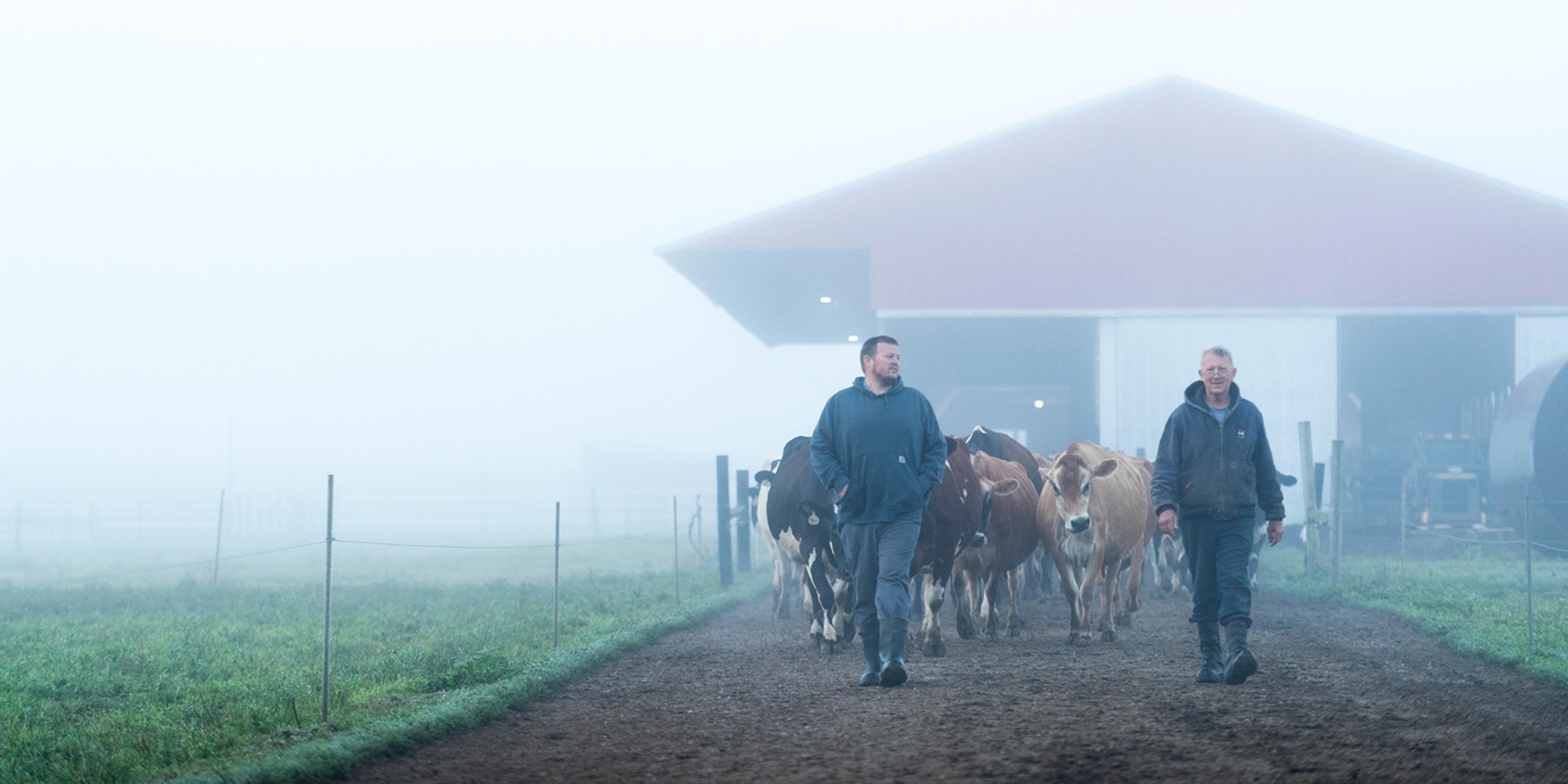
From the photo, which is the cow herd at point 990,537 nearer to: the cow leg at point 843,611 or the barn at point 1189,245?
the cow leg at point 843,611

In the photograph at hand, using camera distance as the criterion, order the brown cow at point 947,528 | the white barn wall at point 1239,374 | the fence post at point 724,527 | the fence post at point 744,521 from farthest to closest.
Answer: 1. the white barn wall at point 1239,374
2. the fence post at point 744,521
3. the fence post at point 724,527
4. the brown cow at point 947,528

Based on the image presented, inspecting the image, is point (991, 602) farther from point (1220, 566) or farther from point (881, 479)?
point (881, 479)

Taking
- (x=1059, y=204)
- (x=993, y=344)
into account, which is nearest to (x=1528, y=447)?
(x=1059, y=204)

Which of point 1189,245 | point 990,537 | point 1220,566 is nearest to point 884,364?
point 1220,566

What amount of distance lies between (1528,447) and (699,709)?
19.8 meters

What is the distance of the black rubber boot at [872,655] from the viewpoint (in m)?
8.19

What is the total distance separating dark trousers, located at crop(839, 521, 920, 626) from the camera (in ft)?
26.8

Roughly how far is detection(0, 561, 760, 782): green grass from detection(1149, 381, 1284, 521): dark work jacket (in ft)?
Answer: 13.5

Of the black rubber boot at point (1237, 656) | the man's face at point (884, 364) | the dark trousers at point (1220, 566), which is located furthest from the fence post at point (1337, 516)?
the man's face at point (884, 364)

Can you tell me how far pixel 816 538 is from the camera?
1027 centimetres

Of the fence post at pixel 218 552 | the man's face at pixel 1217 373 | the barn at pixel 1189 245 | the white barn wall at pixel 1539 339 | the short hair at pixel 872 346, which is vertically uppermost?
the barn at pixel 1189 245

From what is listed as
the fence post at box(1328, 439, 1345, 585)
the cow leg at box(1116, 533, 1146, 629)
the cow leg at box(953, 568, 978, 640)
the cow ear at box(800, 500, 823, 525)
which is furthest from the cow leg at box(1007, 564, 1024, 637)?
the fence post at box(1328, 439, 1345, 585)

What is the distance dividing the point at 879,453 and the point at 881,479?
155 mm

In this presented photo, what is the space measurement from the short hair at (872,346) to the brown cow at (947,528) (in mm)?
869
